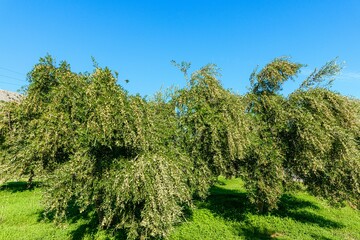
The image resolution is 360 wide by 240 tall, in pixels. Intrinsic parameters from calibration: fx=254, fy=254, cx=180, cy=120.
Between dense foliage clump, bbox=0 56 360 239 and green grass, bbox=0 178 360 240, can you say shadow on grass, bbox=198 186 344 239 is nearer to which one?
green grass, bbox=0 178 360 240

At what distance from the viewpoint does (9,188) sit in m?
24.5

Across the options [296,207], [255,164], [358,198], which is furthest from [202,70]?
[296,207]

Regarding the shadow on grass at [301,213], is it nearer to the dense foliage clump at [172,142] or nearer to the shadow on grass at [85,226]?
the dense foliage clump at [172,142]

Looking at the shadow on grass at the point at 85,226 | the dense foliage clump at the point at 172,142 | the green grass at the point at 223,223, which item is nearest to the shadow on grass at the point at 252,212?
the green grass at the point at 223,223

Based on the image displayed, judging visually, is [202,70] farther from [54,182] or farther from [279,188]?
[54,182]

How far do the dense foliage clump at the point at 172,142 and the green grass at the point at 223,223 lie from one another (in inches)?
59.1

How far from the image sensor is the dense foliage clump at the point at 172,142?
36.5 ft

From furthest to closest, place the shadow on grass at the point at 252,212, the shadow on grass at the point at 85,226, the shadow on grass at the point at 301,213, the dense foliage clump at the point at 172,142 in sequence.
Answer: the shadow on grass at the point at 301,213 < the shadow on grass at the point at 252,212 < the shadow on grass at the point at 85,226 < the dense foliage clump at the point at 172,142

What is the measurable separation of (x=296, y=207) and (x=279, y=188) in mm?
7996

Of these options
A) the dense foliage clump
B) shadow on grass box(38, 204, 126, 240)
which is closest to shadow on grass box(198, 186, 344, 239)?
the dense foliage clump

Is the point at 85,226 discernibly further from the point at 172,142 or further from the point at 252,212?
the point at 252,212

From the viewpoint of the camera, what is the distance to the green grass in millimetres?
14859

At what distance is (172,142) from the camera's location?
1445cm

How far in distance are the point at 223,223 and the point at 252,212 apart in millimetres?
3299
